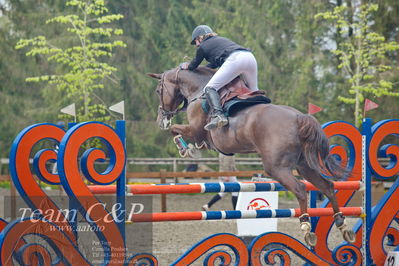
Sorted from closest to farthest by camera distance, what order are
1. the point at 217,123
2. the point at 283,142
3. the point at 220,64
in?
the point at 283,142 < the point at 217,123 < the point at 220,64

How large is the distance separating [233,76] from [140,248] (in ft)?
11.5

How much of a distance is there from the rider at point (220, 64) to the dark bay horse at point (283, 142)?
0.15 meters

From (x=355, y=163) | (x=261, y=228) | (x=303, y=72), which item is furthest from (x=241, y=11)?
(x=355, y=163)

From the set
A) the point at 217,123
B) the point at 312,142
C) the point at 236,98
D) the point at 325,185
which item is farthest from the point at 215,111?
the point at 325,185

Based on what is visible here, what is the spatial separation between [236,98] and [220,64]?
1.25ft

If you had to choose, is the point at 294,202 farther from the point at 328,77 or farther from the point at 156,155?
the point at 156,155

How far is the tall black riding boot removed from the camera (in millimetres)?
4766

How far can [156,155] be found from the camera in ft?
67.7

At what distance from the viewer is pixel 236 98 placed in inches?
194

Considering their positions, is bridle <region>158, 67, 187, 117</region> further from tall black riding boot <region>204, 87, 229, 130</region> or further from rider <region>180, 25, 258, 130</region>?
tall black riding boot <region>204, 87, 229, 130</region>

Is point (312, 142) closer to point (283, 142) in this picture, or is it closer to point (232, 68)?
point (283, 142)

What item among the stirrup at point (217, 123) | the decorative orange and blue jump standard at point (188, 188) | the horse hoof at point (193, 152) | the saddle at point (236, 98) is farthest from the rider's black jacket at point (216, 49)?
the decorative orange and blue jump standard at point (188, 188)

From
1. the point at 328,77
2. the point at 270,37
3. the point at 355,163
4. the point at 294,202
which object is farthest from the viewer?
the point at 270,37

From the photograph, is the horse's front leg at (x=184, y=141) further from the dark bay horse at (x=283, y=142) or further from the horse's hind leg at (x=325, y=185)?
the horse's hind leg at (x=325, y=185)
